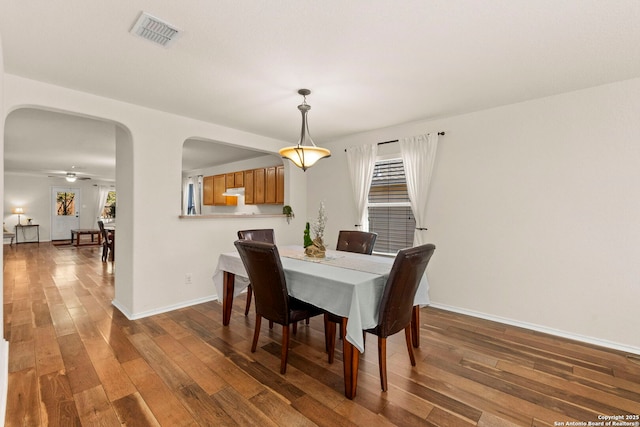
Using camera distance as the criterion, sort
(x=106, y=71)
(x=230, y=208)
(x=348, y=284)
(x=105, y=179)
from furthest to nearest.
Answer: (x=105, y=179), (x=230, y=208), (x=106, y=71), (x=348, y=284)

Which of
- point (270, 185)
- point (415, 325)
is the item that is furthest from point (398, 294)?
point (270, 185)

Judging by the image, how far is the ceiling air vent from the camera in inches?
71.6

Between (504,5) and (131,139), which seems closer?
(504,5)

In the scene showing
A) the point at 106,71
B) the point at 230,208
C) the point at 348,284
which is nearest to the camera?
the point at 348,284

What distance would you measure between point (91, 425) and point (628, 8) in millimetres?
3892

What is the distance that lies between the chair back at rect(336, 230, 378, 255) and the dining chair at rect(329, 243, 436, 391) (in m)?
1.24

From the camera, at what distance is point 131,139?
3.27 m

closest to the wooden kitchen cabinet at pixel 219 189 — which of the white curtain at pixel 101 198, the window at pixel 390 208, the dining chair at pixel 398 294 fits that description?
the window at pixel 390 208

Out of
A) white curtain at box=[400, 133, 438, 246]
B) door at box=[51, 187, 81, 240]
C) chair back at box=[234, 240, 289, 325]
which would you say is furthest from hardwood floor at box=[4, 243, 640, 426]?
door at box=[51, 187, 81, 240]

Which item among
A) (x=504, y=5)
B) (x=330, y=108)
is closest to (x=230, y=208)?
(x=330, y=108)

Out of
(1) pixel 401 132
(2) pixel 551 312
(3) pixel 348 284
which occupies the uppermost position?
(1) pixel 401 132

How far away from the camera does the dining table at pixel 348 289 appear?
1877mm

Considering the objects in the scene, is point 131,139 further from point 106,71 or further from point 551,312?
point 551,312

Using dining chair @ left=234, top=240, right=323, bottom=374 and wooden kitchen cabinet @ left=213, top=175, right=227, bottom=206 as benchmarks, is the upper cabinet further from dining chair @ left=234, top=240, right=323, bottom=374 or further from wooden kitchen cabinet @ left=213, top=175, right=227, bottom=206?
dining chair @ left=234, top=240, right=323, bottom=374
